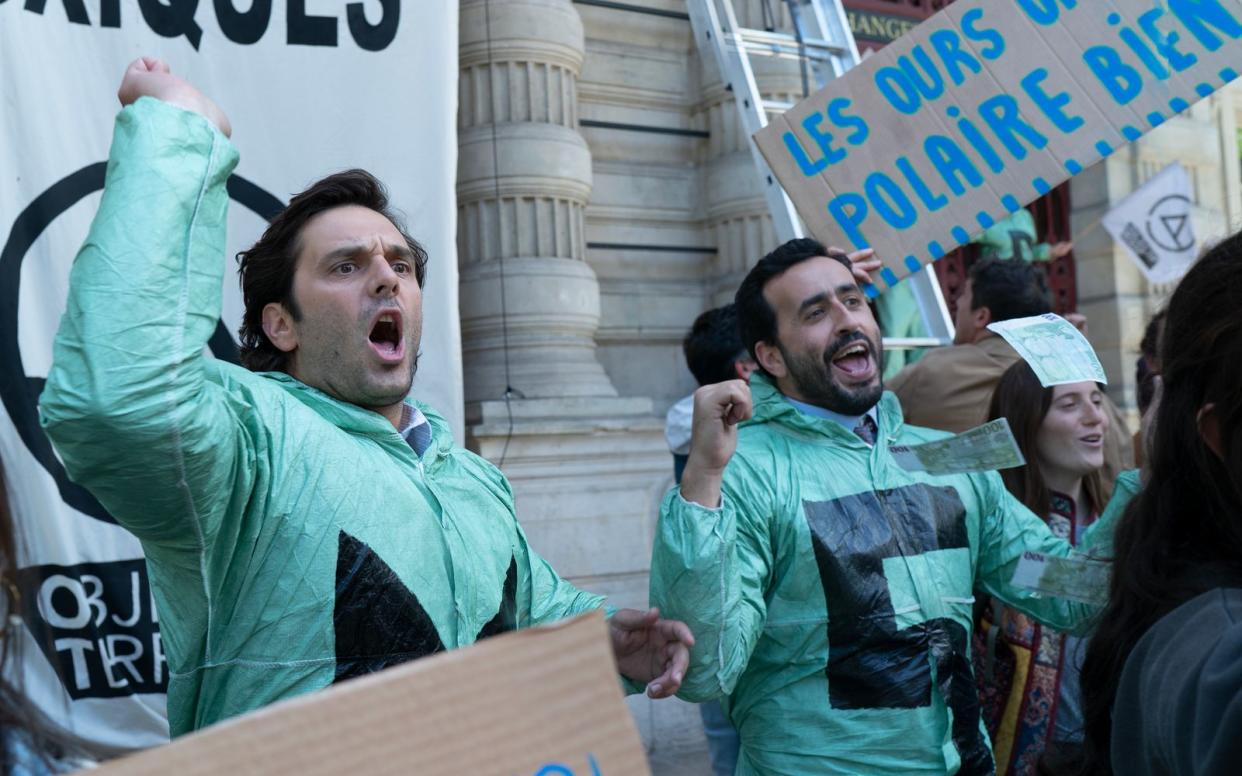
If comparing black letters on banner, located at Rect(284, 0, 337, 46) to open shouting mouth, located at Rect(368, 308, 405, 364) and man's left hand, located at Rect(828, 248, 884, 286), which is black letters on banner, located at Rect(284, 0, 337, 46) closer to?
man's left hand, located at Rect(828, 248, 884, 286)

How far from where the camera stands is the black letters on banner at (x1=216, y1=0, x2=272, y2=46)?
381 cm

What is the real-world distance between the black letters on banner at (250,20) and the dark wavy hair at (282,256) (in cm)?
Result: 200

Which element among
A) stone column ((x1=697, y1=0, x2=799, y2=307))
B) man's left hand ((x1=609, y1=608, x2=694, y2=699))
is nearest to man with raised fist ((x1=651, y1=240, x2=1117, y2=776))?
man's left hand ((x1=609, y1=608, x2=694, y2=699))

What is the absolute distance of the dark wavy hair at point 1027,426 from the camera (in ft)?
10.5

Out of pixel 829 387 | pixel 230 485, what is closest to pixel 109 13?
pixel 829 387

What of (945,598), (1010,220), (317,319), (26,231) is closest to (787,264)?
(945,598)

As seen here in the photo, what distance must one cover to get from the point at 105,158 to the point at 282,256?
1895 mm

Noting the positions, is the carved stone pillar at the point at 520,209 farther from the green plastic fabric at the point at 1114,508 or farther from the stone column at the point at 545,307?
the green plastic fabric at the point at 1114,508

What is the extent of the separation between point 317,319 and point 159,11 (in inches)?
88.7

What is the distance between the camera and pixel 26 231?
11.6 ft

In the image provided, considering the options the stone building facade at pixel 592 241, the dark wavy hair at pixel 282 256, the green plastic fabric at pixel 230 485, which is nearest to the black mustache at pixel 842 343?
the green plastic fabric at pixel 230 485

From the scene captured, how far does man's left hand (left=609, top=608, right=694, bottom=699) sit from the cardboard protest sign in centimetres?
154

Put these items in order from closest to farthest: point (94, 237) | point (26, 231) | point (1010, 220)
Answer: point (94, 237)
point (26, 231)
point (1010, 220)

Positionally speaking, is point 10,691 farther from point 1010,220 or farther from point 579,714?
point 1010,220
